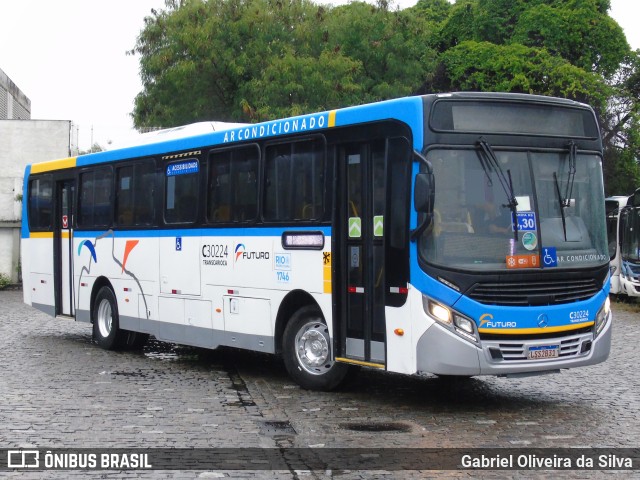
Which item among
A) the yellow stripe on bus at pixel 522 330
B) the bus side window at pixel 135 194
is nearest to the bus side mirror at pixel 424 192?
the yellow stripe on bus at pixel 522 330

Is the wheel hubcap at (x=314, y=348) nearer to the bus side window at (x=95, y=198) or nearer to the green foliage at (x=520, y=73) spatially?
the bus side window at (x=95, y=198)

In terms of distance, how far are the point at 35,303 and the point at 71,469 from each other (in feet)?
38.9

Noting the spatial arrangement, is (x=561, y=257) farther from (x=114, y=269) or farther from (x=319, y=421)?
(x=114, y=269)

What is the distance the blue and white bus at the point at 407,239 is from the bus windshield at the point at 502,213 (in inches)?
0.6

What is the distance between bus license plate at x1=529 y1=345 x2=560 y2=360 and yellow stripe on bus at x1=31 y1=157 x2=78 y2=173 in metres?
10.4

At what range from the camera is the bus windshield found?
10094 mm

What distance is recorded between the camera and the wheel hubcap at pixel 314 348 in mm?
11648

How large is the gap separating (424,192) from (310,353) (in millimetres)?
2951

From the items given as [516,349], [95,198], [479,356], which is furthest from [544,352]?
[95,198]

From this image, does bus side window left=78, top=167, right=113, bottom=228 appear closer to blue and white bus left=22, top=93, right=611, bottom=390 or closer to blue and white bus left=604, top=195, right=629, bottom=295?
blue and white bus left=22, top=93, right=611, bottom=390

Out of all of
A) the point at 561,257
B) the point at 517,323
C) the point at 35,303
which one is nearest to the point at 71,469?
the point at 517,323

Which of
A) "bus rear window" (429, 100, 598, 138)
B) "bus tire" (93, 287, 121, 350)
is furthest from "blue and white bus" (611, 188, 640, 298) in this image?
"bus rear window" (429, 100, 598, 138)

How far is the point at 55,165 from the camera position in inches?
733

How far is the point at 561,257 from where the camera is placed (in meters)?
10.4
